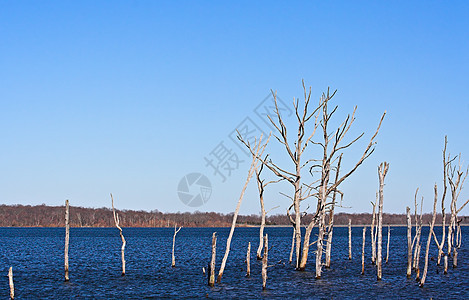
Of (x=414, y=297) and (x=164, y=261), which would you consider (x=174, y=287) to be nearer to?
(x=414, y=297)

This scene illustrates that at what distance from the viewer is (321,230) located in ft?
98.4

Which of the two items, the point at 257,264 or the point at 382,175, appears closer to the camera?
the point at 382,175

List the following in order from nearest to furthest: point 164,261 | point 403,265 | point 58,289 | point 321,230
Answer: point 58,289
point 321,230
point 403,265
point 164,261

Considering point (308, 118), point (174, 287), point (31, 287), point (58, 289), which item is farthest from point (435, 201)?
point (31, 287)

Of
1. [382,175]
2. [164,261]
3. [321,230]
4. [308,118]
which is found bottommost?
[164,261]

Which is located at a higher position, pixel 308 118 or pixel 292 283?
pixel 308 118

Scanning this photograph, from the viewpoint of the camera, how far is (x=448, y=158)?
3139 centimetres

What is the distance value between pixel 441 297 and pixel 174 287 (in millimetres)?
13578

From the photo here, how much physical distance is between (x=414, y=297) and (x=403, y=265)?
51.8ft

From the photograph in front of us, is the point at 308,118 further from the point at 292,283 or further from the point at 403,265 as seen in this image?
the point at 403,265

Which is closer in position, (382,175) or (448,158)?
(382,175)

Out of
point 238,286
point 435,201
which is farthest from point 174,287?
point 435,201

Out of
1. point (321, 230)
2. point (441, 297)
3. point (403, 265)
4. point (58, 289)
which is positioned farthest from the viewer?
point (403, 265)

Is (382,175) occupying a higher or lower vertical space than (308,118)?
lower
